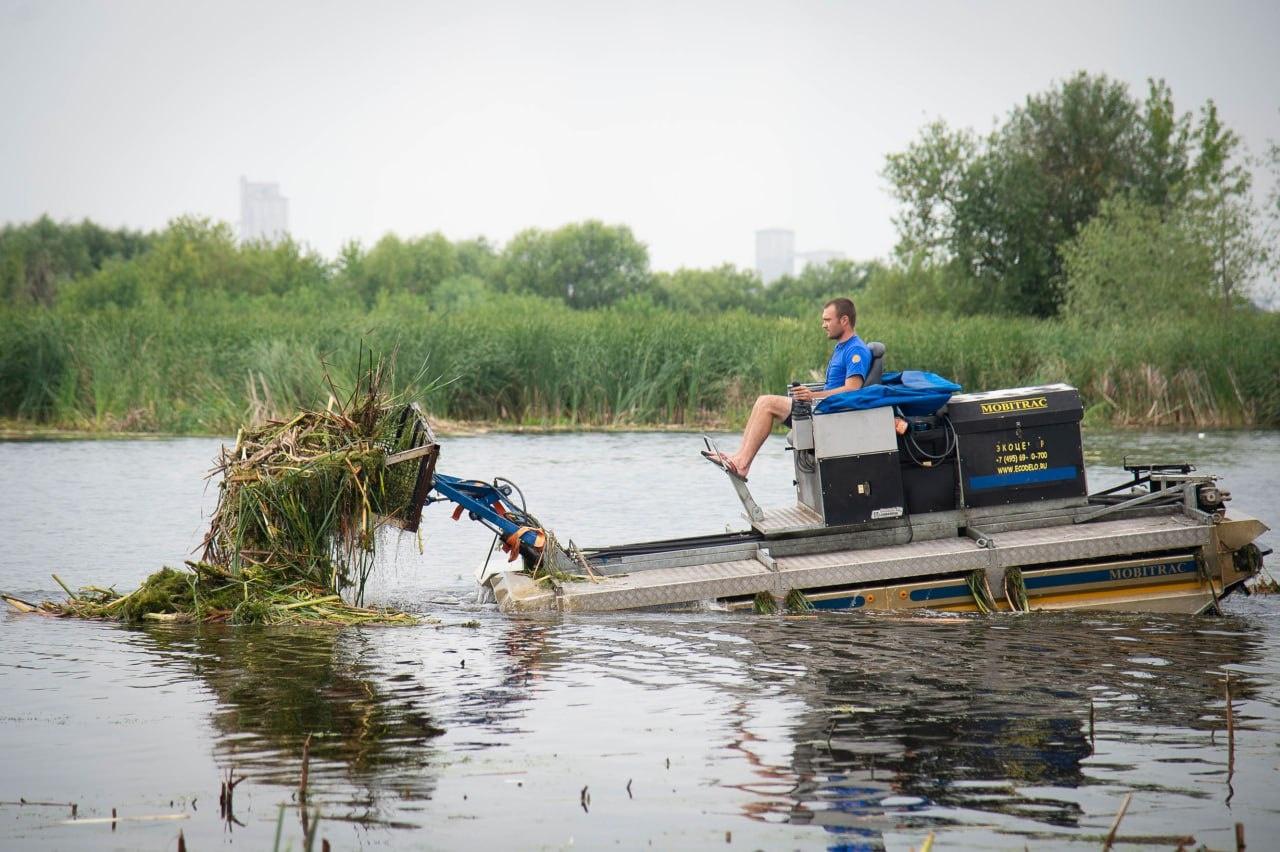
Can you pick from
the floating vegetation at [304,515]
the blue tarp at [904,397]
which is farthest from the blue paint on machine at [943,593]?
the floating vegetation at [304,515]

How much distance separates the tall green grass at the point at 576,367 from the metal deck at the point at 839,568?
1581 cm

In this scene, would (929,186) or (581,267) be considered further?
(581,267)

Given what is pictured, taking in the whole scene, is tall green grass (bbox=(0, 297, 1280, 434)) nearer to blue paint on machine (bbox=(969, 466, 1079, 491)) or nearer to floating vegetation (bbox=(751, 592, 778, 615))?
blue paint on machine (bbox=(969, 466, 1079, 491))

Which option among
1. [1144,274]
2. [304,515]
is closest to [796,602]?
[304,515]

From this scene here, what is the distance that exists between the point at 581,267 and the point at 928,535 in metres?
76.4

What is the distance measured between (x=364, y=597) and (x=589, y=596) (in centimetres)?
254

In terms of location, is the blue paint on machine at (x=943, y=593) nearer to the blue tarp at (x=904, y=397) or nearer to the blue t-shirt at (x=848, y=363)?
the blue tarp at (x=904, y=397)

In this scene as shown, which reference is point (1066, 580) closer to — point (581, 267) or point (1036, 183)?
point (1036, 183)

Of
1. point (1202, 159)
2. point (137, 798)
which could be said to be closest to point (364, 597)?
point (137, 798)

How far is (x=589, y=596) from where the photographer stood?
33.3 ft

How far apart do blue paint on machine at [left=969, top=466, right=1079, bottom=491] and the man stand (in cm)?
122

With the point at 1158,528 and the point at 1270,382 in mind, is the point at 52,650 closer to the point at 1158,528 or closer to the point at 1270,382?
the point at 1158,528

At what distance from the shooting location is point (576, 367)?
2762cm

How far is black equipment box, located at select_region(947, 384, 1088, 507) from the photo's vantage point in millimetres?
10562
